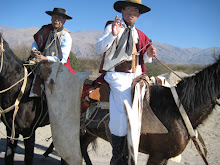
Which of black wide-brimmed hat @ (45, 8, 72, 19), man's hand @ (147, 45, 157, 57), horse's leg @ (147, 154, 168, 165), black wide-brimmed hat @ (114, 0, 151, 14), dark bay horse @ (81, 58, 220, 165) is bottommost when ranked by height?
horse's leg @ (147, 154, 168, 165)

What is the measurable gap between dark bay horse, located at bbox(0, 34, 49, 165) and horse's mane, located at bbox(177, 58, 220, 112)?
6.91ft

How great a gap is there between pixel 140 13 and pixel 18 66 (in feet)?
6.69

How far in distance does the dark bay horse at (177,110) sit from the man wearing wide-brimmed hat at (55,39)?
1.61 m

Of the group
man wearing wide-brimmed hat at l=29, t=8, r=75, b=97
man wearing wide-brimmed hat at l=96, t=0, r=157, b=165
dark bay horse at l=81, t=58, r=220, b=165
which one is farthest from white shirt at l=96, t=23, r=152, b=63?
man wearing wide-brimmed hat at l=29, t=8, r=75, b=97

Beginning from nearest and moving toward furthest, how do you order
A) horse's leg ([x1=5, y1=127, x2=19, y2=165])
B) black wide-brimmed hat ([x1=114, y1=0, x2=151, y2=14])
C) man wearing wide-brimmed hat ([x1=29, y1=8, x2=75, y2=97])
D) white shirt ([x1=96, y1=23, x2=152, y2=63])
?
white shirt ([x1=96, y1=23, x2=152, y2=63]) < black wide-brimmed hat ([x1=114, y1=0, x2=151, y2=14]) < horse's leg ([x1=5, y1=127, x2=19, y2=165]) < man wearing wide-brimmed hat ([x1=29, y1=8, x2=75, y2=97])

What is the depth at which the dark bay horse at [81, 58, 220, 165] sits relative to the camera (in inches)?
91.1

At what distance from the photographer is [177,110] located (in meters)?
2.44

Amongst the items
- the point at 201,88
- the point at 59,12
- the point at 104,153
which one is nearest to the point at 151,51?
the point at 201,88

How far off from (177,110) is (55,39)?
7.92 ft

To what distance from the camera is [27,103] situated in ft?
9.53

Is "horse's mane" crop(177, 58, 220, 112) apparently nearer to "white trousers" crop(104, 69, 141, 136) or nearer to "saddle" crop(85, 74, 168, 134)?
"saddle" crop(85, 74, 168, 134)

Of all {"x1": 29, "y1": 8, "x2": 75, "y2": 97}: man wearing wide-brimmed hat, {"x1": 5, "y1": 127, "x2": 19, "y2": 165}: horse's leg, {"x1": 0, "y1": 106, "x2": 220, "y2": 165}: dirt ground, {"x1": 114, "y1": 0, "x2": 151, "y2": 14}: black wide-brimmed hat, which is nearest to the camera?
{"x1": 114, "y1": 0, "x2": 151, "y2": 14}: black wide-brimmed hat

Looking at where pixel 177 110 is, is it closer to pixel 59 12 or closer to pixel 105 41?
pixel 105 41

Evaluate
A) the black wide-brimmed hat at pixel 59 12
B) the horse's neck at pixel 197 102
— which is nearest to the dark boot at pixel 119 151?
the horse's neck at pixel 197 102
